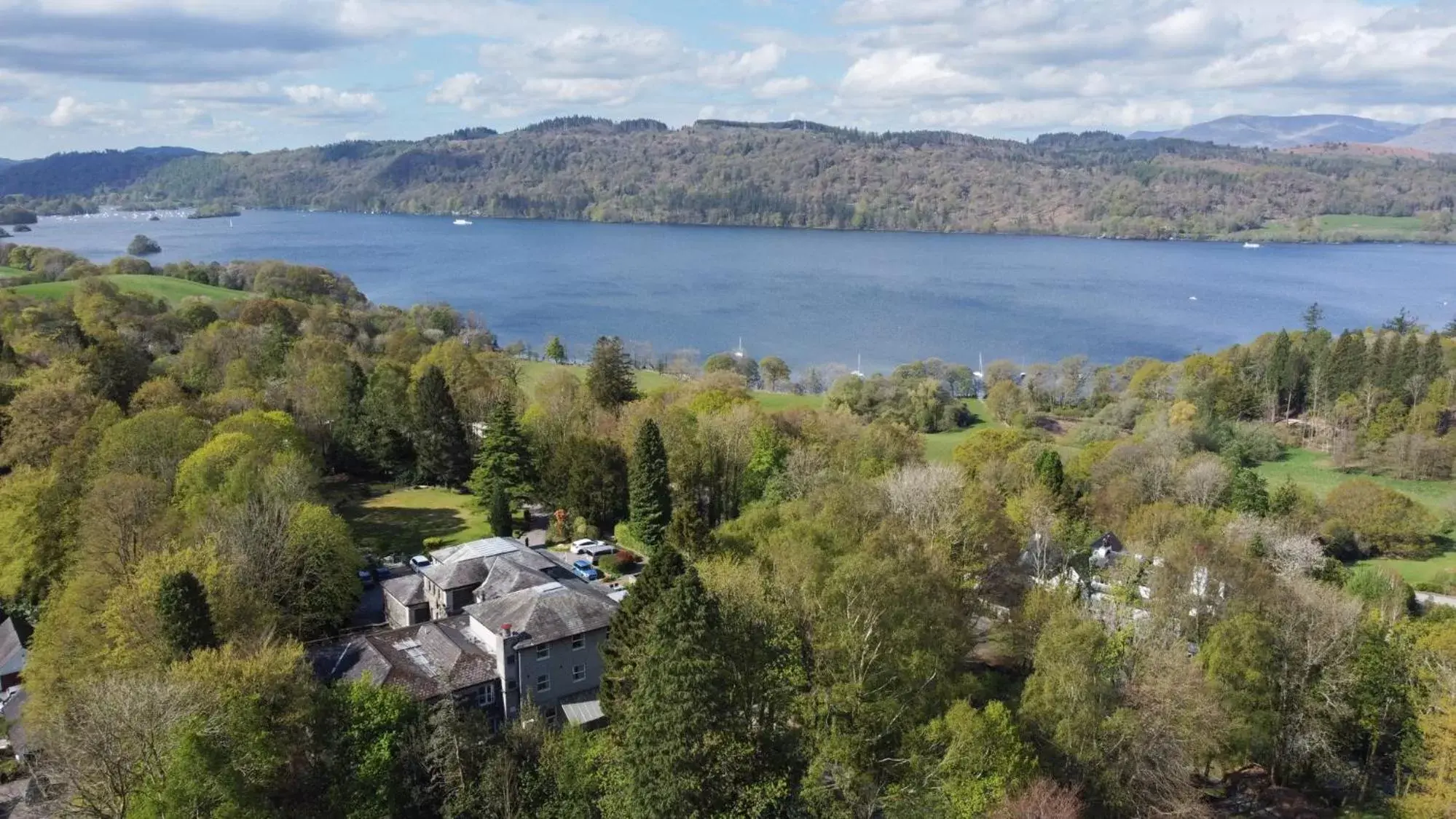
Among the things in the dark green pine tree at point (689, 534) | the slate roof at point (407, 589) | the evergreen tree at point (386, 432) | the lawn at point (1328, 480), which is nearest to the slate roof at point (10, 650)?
the slate roof at point (407, 589)

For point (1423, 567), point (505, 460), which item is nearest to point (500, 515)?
point (505, 460)

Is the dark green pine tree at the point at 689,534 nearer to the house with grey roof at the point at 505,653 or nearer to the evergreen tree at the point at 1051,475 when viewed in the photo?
the house with grey roof at the point at 505,653

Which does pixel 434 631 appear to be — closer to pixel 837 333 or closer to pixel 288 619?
pixel 288 619

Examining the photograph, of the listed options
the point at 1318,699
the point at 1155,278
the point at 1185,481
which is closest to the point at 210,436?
the point at 1318,699

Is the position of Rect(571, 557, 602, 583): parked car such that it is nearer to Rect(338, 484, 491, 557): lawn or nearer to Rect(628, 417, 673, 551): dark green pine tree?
Rect(628, 417, 673, 551): dark green pine tree

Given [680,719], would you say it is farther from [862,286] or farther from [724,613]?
[862,286]

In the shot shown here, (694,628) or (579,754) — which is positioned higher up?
(694,628)
